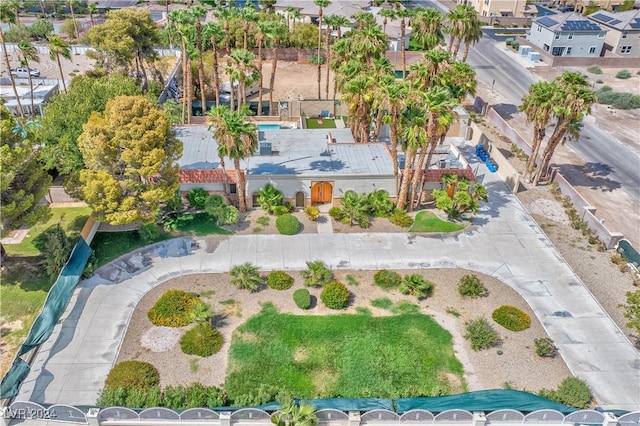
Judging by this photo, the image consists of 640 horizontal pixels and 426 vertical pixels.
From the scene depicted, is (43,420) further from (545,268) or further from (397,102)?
(545,268)

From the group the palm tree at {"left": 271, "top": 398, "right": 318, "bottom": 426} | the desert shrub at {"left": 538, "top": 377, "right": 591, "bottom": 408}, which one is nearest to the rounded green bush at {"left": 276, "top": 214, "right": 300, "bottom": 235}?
the palm tree at {"left": 271, "top": 398, "right": 318, "bottom": 426}

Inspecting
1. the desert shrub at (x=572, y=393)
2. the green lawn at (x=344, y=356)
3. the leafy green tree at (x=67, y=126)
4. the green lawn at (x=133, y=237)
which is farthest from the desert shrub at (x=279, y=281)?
the leafy green tree at (x=67, y=126)

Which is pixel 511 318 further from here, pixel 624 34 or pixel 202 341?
pixel 624 34

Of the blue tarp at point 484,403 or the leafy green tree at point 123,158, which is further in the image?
the leafy green tree at point 123,158

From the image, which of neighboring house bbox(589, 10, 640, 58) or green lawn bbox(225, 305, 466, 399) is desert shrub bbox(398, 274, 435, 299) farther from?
neighboring house bbox(589, 10, 640, 58)

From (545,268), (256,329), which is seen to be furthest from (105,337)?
(545,268)

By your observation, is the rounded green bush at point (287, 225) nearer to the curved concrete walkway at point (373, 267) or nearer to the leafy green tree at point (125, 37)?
the curved concrete walkway at point (373, 267)
